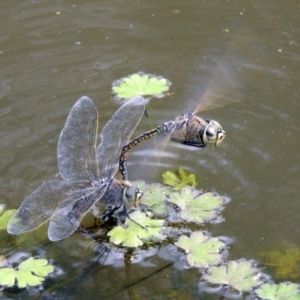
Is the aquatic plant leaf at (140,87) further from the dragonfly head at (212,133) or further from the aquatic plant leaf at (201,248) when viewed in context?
the aquatic plant leaf at (201,248)

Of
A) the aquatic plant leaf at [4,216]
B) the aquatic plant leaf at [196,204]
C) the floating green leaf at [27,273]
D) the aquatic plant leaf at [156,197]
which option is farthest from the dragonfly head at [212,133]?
the aquatic plant leaf at [4,216]

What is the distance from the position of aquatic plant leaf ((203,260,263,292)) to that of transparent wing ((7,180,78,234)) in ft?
2.95

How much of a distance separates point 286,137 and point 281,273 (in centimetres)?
118

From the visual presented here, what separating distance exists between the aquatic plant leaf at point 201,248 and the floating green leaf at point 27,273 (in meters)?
0.72

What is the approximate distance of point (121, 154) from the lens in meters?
3.52

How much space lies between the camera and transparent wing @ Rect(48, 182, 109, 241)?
10.4ft

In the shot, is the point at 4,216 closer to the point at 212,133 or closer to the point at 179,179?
the point at 179,179

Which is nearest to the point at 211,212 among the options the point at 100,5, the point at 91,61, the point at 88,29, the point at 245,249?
the point at 245,249

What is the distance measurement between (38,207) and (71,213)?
0.59ft

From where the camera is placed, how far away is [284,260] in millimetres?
3311

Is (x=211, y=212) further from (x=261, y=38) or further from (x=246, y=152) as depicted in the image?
(x=261, y=38)

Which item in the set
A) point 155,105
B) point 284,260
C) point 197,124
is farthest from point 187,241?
point 155,105

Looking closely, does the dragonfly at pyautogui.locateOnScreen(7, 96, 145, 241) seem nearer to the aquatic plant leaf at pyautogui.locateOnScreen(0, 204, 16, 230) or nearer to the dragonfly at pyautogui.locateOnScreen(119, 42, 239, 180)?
the dragonfly at pyautogui.locateOnScreen(119, 42, 239, 180)

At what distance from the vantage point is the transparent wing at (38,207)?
3.22m
